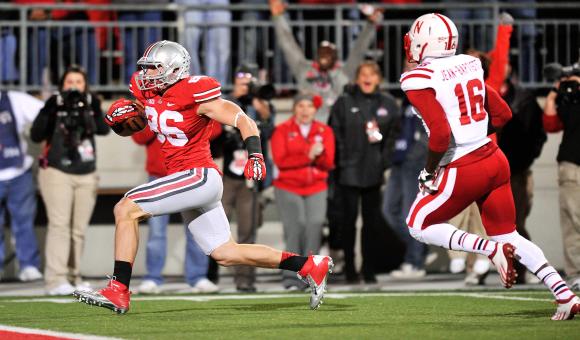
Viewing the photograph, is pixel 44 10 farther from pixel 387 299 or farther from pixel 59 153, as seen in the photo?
pixel 387 299

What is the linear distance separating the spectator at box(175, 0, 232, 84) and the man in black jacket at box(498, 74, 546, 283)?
3675 mm

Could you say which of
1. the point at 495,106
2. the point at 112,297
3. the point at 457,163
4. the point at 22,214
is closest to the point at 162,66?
the point at 112,297

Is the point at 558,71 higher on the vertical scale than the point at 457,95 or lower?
higher

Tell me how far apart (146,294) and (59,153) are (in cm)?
169

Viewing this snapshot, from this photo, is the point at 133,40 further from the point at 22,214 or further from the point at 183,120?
the point at 183,120

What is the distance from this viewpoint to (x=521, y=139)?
1397 cm

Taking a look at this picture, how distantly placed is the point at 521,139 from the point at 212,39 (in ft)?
13.4

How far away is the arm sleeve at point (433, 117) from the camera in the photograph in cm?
916

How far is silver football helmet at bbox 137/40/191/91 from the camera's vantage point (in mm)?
9781

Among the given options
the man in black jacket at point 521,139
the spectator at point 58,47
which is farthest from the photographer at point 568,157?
the spectator at point 58,47

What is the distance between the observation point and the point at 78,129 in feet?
44.2

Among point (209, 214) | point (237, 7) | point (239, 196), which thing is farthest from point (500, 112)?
point (237, 7)

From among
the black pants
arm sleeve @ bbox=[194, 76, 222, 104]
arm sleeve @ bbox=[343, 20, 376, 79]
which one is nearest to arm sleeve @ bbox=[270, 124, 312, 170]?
the black pants

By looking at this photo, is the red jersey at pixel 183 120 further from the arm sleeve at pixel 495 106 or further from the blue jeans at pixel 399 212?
the blue jeans at pixel 399 212
